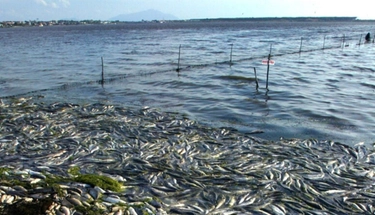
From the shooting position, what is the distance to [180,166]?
9.37 meters

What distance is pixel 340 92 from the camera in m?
19.7

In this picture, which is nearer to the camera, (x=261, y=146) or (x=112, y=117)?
(x=261, y=146)

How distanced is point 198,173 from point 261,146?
9.77 ft

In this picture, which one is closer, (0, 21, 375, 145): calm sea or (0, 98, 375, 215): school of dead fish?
(0, 98, 375, 215): school of dead fish

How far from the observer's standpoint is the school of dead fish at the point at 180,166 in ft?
23.9

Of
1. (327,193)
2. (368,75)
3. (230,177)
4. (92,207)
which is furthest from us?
(368,75)

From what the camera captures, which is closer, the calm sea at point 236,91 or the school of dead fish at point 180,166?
the school of dead fish at point 180,166

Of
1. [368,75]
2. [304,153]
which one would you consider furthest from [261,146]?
[368,75]

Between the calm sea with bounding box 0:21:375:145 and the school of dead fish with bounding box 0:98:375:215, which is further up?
the school of dead fish with bounding box 0:98:375:215

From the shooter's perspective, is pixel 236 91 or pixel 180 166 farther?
pixel 236 91

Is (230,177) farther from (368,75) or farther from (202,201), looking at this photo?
(368,75)

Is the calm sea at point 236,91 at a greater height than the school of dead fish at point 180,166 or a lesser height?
lesser

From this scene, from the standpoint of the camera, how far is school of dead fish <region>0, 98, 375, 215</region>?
727cm

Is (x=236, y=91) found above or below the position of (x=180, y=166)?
below
